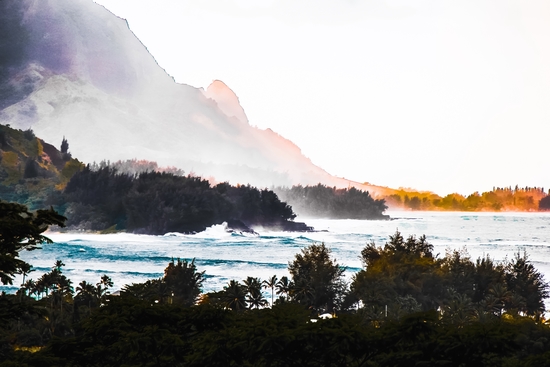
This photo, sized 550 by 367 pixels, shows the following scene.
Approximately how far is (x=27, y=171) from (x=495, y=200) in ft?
219

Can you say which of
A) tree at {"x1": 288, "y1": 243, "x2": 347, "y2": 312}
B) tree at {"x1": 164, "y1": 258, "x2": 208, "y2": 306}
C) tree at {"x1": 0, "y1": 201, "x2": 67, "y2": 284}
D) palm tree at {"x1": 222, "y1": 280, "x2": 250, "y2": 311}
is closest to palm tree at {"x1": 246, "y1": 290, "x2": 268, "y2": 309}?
palm tree at {"x1": 222, "y1": 280, "x2": 250, "y2": 311}

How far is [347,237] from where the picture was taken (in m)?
89.6

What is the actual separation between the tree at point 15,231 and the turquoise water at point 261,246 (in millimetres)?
40601

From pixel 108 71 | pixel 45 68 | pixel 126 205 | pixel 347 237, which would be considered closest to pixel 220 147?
pixel 108 71

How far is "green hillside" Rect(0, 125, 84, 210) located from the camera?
337 ft

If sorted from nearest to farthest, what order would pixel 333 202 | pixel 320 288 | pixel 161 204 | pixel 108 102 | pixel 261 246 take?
pixel 320 288 → pixel 261 246 → pixel 161 204 → pixel 333 202 → pixel 108 102

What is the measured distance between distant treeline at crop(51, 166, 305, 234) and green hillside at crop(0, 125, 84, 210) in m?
4.69

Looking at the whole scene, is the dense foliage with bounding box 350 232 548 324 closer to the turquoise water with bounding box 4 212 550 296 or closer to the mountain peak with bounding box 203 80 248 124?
the turquoise water with bounding box 4 212 550 296

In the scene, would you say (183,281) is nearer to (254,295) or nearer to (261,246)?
(254,295)

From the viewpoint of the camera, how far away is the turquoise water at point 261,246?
6210 centimetres

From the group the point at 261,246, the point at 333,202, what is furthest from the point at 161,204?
the point at 333,202

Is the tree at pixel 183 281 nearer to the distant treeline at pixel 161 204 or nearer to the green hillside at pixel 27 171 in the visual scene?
the distant treeline at pixel 161 204

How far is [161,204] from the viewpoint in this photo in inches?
3634

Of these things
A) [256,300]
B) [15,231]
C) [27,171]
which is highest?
[27,171]
